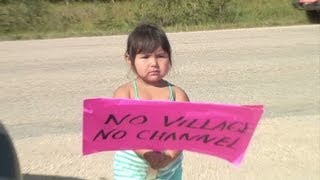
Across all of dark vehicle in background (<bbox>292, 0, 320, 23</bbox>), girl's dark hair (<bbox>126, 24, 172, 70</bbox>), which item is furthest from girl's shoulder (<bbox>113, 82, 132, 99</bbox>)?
dark vehicle in background (<bbox>292, 0, 320, 23</bbox>)

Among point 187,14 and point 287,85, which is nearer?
point 287,85

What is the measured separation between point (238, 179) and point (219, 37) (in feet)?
31.5

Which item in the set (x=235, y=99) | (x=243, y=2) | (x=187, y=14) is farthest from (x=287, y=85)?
(x=243, y=2)

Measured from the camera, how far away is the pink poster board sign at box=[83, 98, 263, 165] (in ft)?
7.57

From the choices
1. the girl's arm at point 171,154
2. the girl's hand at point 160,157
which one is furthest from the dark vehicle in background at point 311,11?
the girl's hand at point 160,157

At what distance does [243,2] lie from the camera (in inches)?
874

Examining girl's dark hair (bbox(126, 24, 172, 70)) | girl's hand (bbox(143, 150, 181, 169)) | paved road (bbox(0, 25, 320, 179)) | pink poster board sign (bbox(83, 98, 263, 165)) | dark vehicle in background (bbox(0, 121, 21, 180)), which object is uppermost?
girl's dark hair (bbox(126, 24, 172, 70))

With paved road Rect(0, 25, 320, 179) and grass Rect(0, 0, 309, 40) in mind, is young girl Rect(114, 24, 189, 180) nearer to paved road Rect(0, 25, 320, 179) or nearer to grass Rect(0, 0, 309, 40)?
paved road Rect(0, 25, 320, 179)

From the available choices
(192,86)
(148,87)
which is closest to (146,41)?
(148,87)

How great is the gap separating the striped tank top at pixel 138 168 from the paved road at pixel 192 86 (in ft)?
1.96

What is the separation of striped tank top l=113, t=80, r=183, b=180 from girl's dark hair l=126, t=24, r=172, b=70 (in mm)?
134

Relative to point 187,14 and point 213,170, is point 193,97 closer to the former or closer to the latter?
point 213,170

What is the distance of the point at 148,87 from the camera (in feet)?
8.43

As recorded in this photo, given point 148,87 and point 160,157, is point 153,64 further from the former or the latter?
point 160,157
